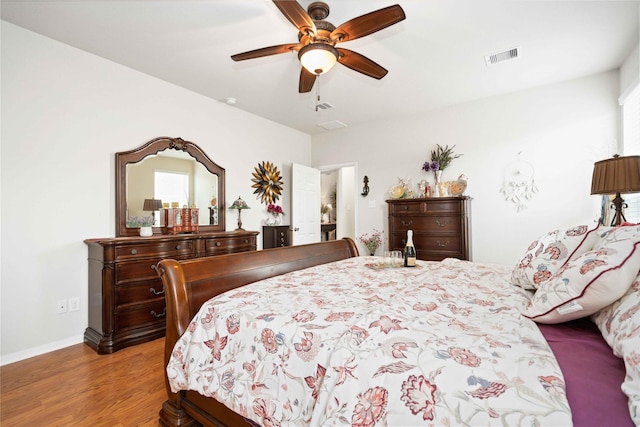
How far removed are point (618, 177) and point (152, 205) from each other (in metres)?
4.27

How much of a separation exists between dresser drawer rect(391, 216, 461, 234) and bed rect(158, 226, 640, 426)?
222cm

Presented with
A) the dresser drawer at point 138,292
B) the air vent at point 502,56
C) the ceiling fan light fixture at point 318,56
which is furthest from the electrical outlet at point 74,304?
the air vent at point 502,56

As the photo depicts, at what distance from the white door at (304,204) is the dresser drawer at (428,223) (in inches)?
64.7

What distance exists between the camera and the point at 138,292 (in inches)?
109

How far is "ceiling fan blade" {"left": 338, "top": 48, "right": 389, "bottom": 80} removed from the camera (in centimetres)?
218

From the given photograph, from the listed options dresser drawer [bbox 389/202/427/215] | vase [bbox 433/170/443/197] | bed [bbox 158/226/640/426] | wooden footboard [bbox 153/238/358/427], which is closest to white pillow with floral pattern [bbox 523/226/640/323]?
bed [bbox 158/226/640/426]

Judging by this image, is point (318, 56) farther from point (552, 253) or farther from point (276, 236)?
point (276, 236)

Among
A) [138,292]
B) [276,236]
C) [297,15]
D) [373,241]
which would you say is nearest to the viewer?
[297,15]

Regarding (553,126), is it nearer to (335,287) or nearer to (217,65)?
(335,287)

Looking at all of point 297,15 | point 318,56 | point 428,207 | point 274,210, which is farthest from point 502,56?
point 274,210

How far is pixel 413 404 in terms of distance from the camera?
0.73 meters

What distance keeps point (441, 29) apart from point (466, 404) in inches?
110

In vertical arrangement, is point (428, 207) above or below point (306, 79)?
below

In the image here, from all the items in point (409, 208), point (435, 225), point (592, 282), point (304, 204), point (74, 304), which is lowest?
point (74, 304)
